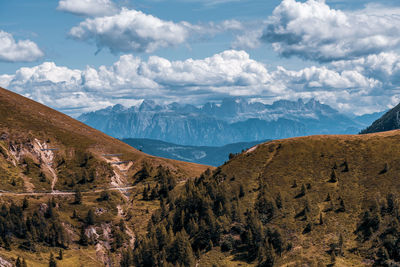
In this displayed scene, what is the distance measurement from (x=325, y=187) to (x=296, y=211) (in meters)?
20.4

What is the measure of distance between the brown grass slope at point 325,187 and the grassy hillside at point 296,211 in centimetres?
33

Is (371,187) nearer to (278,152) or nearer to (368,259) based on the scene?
(368,259)

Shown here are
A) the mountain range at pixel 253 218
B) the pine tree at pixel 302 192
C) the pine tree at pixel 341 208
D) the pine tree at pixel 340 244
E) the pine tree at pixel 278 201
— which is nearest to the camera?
the pine tree at pixel 340 244

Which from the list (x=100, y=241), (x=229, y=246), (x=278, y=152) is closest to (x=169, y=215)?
(x=100, y=241)

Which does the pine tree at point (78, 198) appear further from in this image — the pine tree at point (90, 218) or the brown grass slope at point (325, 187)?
the brown grass slope at point (325, 187)

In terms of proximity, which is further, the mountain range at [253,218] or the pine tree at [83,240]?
the pine tree at [83,240]

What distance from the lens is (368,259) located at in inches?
4520

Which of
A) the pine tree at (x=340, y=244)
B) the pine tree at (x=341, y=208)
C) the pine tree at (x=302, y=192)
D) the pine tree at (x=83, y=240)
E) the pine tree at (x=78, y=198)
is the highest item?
the pine tree at (x=302, y=192)

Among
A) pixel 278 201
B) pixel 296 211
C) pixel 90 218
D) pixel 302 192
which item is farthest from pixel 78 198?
pixel 302 192

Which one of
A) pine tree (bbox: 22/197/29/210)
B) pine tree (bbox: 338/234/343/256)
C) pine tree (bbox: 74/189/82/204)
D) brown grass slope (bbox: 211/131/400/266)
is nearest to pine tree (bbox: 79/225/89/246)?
pine tree (bbox: 74/189/82/204)

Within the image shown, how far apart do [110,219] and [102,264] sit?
Result: 106 feet

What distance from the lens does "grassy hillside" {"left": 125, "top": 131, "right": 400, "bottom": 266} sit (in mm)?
121938

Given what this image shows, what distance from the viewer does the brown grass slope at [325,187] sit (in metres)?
122

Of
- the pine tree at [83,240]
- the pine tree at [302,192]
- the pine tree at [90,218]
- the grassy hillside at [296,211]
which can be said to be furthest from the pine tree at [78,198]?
the pine tree at [302,192]
